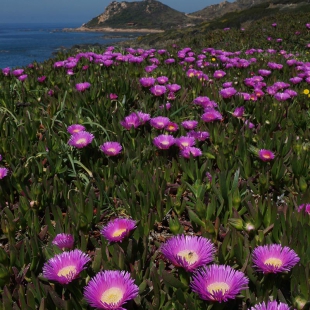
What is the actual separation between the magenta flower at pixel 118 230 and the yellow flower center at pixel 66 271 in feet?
0.55

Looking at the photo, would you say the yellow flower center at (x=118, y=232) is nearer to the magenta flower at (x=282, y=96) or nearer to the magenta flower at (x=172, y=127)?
the magenta flower at (x=172, y=127)

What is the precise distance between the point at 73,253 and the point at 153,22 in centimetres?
10961

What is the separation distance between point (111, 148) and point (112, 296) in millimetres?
1122

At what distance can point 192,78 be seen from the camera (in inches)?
141


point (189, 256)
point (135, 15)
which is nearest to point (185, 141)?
point (189, 256)

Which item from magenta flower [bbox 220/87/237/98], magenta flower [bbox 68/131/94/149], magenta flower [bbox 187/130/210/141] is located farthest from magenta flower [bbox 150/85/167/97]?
magenta flower [bbox 68/131/94/149]

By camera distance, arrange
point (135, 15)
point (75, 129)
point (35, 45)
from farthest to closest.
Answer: point (135, 15) < point (35, 45) < point (75, 129)

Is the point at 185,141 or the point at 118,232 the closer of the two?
the point at 118,232

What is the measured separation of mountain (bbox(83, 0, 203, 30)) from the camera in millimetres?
104375

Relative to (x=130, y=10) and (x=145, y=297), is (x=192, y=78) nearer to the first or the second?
(x=145, y=297)

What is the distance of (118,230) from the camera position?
50.6 inches

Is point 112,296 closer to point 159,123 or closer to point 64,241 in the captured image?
point 64,241

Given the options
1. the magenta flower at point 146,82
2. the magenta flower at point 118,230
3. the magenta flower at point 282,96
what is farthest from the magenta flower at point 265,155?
the magenta flower at point 146,82

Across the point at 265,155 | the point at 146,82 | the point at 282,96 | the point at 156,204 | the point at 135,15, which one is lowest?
the point at 156,204
